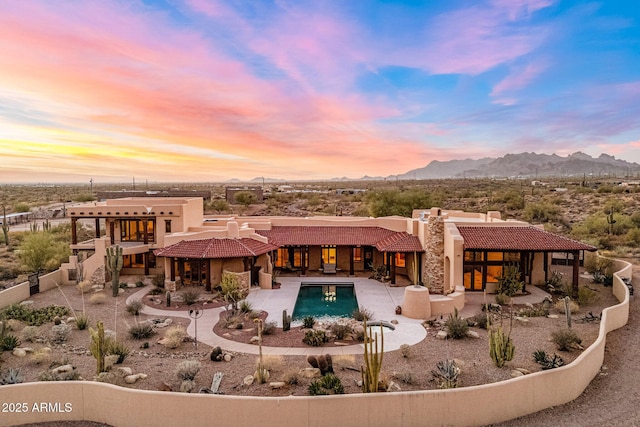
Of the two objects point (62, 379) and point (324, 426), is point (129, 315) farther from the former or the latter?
point (324, 426)

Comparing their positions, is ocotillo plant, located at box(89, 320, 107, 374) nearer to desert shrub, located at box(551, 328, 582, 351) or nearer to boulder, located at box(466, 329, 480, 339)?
boulder, located at box(466, 329, 480, 339)

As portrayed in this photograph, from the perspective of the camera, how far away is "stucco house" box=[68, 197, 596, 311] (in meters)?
23.7

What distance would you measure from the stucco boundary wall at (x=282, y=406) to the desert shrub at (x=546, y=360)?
1814mm

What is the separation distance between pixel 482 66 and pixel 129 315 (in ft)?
107

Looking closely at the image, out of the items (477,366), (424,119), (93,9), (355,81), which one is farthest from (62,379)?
(424,119)

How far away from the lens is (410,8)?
2872cm

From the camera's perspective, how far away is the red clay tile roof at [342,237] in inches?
1067

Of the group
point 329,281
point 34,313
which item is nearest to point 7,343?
point 34,313

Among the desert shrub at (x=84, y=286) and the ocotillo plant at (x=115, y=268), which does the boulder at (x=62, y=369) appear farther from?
the desert shrub at (x=84, y=286)

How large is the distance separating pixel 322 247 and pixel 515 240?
503 inches

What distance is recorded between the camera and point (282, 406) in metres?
10.1

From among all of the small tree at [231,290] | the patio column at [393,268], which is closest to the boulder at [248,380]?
the small tree at [231,290]

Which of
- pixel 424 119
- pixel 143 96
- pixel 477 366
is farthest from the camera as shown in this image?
pixel 424 119

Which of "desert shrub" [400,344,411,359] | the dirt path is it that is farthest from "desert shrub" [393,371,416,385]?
the dirt path
